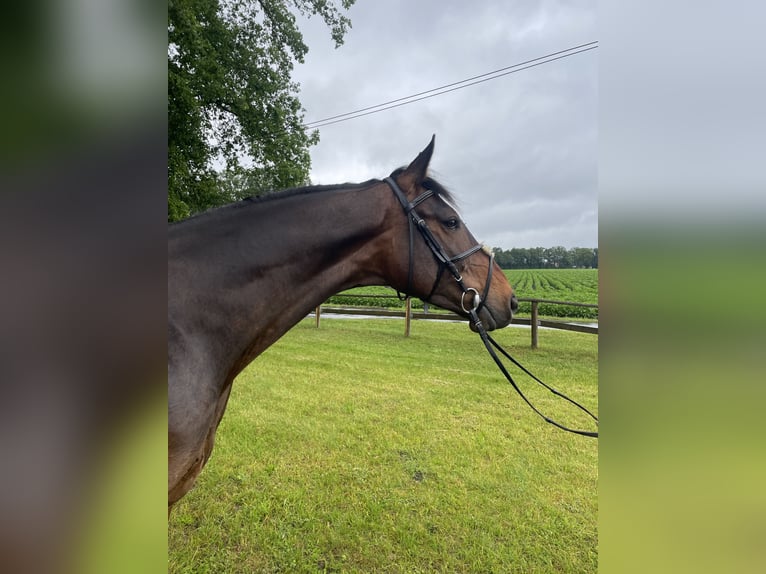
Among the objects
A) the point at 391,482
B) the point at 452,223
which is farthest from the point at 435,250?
the point at 391,482

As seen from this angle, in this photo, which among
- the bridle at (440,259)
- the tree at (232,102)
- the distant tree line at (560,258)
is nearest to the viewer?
the distant tree line at (560,258)

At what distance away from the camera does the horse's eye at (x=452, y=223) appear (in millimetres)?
1875

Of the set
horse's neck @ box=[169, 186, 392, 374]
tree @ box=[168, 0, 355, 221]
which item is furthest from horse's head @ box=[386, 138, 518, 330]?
tree @ box=[168, 0, 355, 221]

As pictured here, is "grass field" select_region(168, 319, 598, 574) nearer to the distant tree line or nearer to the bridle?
the bridle

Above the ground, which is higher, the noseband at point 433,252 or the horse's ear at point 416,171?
the horse's ear at point 416,171

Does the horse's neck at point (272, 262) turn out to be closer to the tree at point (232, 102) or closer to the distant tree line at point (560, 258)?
the distant tree line at point (560, 258)

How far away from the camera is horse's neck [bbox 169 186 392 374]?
1.45 m

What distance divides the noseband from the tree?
5538 mm

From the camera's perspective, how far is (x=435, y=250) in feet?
6.01

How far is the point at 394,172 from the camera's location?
1.89 metres

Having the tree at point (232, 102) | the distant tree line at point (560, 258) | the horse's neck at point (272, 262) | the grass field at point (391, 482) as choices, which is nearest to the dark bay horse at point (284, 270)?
the horse's neck at point (272, 262)

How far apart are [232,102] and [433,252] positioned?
8.29 metres
